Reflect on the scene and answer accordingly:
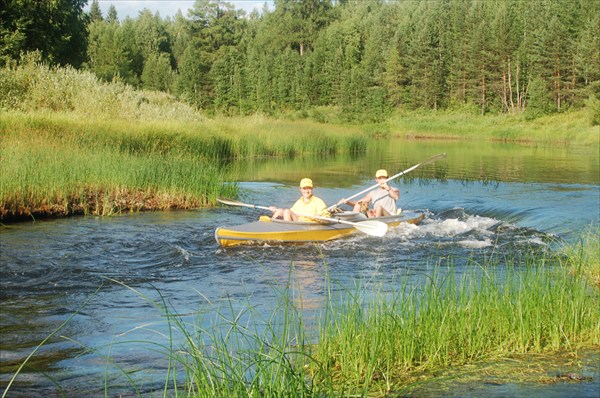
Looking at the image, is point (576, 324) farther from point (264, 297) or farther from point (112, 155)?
point (112, 155)

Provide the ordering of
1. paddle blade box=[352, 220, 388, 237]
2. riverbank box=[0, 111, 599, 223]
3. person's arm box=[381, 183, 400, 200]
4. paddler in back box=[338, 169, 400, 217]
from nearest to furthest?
1. paddle blade box=[352, 220, 388, 237]
2. riverbank box=[0, 111, 599, 223]
3. paddler in back box=[338, 169, 400, 217]
4. person's arm box=[381, 183, 400, 200]

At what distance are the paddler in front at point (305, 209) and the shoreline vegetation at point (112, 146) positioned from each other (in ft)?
11.4

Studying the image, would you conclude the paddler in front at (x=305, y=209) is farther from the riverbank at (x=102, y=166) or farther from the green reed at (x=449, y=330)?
the green reed at (x=449, y=330)

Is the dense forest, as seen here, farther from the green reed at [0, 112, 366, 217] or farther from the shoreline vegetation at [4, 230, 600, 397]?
the shoreline vegetation at [4, 230, 600, 397]

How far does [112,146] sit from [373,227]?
808cm

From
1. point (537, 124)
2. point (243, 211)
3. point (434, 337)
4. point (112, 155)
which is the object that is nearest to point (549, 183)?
point (243, 211)

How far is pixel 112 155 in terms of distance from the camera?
14523mm

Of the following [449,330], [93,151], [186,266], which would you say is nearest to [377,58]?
[93,151]

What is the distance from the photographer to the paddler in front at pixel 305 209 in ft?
36.8

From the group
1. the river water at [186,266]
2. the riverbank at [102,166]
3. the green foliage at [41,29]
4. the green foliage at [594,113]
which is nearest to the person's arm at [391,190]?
the river water at [186,266]

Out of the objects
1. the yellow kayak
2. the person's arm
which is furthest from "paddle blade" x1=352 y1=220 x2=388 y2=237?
the person's arm

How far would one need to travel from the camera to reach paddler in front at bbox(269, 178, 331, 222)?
1121cm

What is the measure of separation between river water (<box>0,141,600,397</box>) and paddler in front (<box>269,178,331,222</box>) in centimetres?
62

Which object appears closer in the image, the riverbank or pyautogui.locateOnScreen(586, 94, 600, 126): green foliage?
the riverbank
